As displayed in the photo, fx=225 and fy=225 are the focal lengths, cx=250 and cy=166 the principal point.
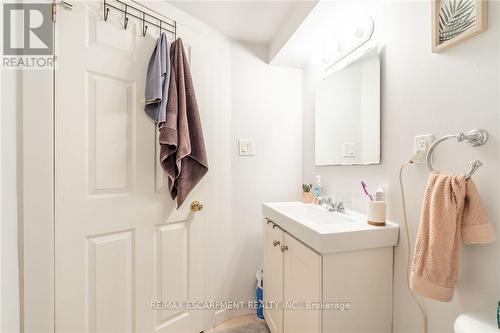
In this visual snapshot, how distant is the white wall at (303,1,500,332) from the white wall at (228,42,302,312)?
25.6 inches

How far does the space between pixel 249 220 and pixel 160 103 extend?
104 cm

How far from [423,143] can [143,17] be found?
144 cm

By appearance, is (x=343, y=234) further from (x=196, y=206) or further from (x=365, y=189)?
(x=196, y=206)

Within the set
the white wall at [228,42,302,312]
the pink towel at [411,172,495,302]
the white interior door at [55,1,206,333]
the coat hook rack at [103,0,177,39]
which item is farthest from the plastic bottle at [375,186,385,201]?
the coat hook rack at [103,0,177,39]

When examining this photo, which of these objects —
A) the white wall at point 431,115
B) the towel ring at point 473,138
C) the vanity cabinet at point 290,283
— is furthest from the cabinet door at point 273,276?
the towel ring at point 473,138

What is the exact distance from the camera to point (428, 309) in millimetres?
847

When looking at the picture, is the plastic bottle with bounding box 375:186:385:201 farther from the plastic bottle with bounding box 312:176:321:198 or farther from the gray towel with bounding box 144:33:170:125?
the gray towel with bounding box 144:33:170:125

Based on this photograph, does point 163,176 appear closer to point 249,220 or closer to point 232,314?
point 249,220

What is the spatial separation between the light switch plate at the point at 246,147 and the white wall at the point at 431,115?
744 mm

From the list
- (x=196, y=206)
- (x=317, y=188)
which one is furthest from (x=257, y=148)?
(x=196, y=206)

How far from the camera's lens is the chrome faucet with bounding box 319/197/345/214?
1256 mm

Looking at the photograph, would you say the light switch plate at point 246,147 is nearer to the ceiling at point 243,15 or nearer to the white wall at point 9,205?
the ceiling at point 243,15

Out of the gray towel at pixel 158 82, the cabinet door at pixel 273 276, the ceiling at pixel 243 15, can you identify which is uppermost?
the ceiling at pixel 243 15

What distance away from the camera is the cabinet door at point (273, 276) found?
1.25 meters
